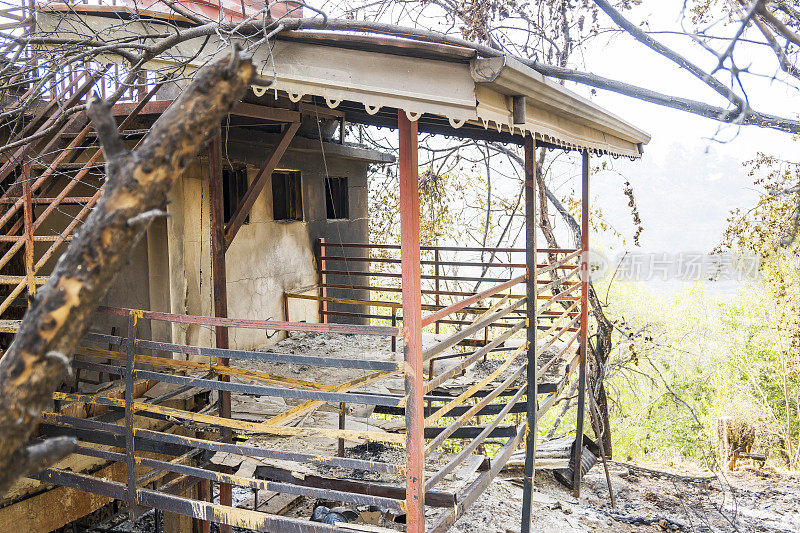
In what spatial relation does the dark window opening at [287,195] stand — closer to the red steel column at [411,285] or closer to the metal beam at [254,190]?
the metal beam at [254,190]

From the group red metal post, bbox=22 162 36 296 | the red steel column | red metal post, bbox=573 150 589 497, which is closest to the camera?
the red steel column

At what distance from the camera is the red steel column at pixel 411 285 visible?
3682 mm

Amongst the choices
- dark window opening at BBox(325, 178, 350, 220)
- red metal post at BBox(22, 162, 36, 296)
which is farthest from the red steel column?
dark window opening at BBox(325, 178, 350, 220)

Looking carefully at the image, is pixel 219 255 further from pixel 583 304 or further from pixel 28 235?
pixel 583 304

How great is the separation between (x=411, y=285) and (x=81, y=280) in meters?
2.13

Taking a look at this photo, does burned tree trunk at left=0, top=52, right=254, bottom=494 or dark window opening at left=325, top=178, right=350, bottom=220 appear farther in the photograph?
dark window opening at left=325, top=178, right=350, bottom=220

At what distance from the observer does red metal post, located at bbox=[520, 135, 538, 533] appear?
5934mm

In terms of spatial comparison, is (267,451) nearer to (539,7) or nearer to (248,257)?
(248,257)

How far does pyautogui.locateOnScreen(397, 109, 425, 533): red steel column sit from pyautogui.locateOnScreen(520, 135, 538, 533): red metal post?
2.38 meters

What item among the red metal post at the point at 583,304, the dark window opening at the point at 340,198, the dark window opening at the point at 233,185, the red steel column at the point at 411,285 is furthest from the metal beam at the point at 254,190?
the dark window opening at the point at 340,198

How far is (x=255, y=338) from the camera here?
8938 millimetres

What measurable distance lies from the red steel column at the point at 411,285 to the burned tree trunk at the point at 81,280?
1.82 metres

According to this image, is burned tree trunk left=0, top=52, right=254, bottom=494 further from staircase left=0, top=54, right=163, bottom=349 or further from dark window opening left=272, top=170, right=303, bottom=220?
dark window opening left=272, top=170, right=303, bottom=220

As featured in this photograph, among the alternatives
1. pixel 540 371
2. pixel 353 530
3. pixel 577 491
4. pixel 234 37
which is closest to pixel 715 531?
pixel 577 491
